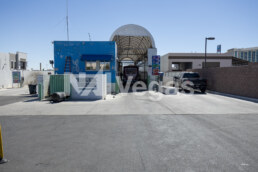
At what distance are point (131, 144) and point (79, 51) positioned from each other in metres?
16.6

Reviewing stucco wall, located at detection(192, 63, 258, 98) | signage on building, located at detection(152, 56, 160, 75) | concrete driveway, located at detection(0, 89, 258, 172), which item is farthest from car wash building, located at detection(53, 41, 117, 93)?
concrete driveway, located at detection(0, 89, 258, 172)

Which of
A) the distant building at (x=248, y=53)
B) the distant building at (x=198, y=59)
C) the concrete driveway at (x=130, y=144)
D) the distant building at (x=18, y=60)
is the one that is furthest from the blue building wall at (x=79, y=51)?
the distant building at (x=248, y=53)

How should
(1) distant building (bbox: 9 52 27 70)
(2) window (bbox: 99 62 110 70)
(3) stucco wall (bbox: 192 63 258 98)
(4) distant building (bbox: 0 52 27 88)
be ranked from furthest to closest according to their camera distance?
(1) distant building (bbox: 9 52 27 70) → (4) distant building (bbox: 0 52 27 88) → (2) window (bbox: 99 62 110 70) → (3) stucco wall (bbox: 192 63 258 98)

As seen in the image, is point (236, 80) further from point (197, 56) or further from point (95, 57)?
point (197, 56)

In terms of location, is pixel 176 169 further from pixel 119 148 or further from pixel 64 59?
pixel 64 59

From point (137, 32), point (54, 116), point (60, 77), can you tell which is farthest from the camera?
point (137, 32)

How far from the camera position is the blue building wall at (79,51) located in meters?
19.7

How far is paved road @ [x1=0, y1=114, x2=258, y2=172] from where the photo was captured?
387 cm

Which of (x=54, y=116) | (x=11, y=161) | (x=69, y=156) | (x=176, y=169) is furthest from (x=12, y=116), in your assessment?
(x=176, y=169)

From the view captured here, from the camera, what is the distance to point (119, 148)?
15.6ft

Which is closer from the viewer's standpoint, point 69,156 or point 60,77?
point 69,156

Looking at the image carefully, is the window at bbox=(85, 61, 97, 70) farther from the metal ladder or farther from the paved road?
the paved road

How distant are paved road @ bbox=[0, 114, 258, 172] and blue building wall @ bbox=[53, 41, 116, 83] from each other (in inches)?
489

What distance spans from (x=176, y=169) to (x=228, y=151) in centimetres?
175
